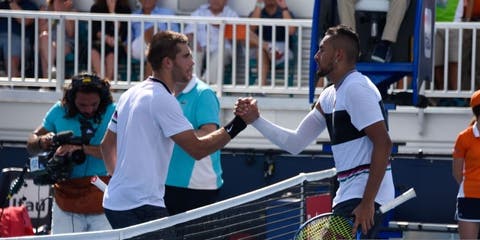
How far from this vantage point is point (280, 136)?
24.3 feet

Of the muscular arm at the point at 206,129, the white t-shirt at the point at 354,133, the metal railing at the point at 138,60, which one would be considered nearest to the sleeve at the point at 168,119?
the white t-shirt at the point at 354,133

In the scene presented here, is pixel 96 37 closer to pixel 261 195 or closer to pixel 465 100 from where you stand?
pixel 465 100

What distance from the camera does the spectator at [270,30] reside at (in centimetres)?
1323

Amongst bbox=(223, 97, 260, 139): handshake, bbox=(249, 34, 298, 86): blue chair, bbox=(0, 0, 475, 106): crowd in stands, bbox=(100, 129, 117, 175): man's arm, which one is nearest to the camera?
bbox=(223, 97, 260, 139): handshake

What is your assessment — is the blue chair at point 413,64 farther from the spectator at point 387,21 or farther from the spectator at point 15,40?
the spectator at point 15,40

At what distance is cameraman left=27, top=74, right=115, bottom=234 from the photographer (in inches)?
355

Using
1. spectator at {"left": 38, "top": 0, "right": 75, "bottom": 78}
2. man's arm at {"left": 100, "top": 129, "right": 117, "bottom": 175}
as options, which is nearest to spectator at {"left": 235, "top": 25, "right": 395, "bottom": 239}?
man's arm at {"left": 100, "top": 129, "right": 117, "bottom": 175}

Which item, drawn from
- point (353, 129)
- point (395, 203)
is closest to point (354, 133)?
point (353, 129)

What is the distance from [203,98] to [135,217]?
210 cm

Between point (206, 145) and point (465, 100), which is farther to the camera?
point (465, 100)

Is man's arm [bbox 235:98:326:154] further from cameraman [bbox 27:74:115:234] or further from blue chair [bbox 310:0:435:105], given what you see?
blue chair [bbox 310:0:435:105]

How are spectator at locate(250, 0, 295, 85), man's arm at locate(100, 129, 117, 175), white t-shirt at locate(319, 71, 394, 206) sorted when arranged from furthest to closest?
spectator at locate(250, 0, 295, 85) → man's arm at locate(100, 129, 117, 175) → white t-shirt at locate(319, 71, 394, 206)

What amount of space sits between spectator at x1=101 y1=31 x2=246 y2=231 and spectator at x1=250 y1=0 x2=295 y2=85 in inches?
226

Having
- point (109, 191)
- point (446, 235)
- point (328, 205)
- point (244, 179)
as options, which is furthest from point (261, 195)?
point (244, 179)
